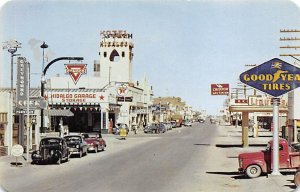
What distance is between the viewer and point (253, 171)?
2178 centimetres

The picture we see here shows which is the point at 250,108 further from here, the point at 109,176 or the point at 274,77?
the point at 109,176

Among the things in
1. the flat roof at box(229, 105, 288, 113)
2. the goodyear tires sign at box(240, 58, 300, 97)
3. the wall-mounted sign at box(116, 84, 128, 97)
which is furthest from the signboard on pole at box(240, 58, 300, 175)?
the wall-mounted sign at box(116, 84, 128, 97)

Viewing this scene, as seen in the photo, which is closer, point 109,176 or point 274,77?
point 274,77

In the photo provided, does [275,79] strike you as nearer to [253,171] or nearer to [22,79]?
[253,171]

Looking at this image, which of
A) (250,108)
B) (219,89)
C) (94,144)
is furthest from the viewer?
(250,108)

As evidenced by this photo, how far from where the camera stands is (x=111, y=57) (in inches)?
3191

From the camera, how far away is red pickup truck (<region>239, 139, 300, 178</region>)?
858 inches

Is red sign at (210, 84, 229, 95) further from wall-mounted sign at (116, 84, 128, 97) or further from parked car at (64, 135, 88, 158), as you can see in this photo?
wall-mounted sign at (116, 84, 128, 97)

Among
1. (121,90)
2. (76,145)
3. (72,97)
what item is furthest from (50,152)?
(121,90)

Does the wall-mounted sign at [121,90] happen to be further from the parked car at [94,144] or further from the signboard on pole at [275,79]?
the signboard on pole at [275,79]

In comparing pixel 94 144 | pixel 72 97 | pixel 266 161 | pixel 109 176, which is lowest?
pixel 109 176

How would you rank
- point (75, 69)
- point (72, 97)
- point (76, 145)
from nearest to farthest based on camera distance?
point (76, 145) → point (75, 69) → point (72, 97)

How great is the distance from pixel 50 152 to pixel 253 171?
12.1 meters

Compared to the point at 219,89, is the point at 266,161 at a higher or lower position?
lower
